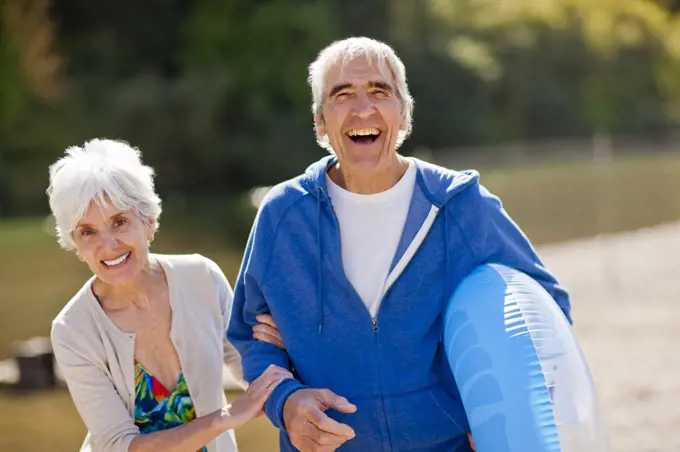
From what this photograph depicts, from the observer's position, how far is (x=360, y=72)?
2.07 m

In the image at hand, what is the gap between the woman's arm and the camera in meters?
2.06

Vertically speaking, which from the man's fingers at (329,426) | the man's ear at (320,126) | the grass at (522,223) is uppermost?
the grass at (522,223)

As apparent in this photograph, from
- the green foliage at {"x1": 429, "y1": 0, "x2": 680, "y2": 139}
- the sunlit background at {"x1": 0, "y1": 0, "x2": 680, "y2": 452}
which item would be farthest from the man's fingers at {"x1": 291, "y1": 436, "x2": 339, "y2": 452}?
the green foliage at {"x1": 429, "y1": 0, "x2": 680, "y2": 139}

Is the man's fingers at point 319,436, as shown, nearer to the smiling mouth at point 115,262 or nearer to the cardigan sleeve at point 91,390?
the cardigan sleeve at point 91,390

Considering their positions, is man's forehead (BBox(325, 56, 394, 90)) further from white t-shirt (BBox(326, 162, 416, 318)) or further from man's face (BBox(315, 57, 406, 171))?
white t-shirt (BBox(326, 162, 416, 318))

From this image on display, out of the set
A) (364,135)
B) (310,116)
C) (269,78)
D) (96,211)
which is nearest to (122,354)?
(96,211)

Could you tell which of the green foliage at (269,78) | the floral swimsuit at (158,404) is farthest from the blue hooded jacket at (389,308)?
the green foliage at (269,78)

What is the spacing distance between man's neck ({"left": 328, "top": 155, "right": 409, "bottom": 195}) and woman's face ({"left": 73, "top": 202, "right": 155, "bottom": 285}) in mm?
461

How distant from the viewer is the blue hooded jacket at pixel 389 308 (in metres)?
2.05

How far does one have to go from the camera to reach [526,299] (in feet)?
6.51

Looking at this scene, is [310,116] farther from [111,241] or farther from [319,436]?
[319,436]

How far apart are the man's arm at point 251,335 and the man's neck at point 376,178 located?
0.22 meters

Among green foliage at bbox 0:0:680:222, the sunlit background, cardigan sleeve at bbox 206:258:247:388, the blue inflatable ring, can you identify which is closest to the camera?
the blue inflatable ring

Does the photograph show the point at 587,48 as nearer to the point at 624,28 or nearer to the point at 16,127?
the point at 624,28
